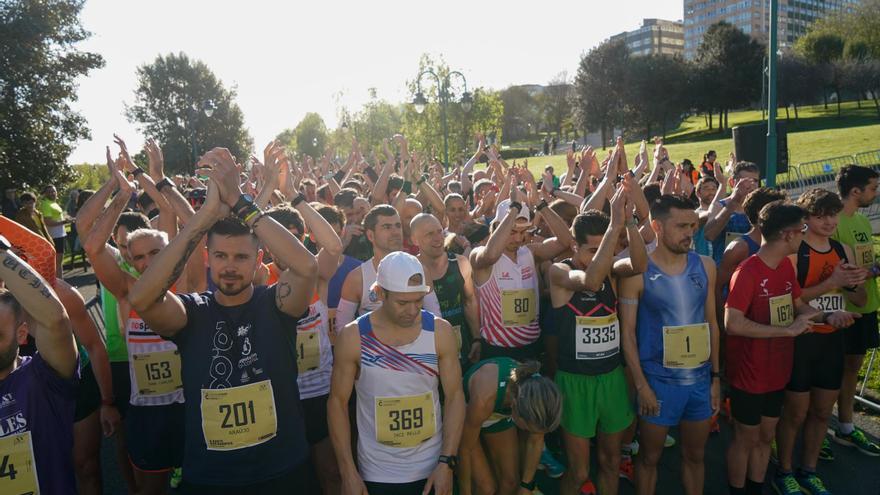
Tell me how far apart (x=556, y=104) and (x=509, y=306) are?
92.4 m

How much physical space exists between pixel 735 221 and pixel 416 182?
3813 mm

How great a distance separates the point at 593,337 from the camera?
13.3 ft

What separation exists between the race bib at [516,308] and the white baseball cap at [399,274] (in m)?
1.57

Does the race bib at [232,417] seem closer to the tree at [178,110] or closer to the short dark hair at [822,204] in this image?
the short dark hair at [822,204]

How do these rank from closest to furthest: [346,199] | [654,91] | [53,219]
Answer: [346,199], [53,219], [654,91]

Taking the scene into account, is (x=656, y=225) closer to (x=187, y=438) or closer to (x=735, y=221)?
(x=735, y=221)

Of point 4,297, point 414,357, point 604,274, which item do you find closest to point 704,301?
point 604,274

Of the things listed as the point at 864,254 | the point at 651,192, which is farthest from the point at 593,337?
the point at 651,192

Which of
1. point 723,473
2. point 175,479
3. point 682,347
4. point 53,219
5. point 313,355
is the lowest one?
point 723,473

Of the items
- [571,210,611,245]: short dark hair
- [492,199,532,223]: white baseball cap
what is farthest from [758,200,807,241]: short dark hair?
[492,199,532,223]: white baseball cap

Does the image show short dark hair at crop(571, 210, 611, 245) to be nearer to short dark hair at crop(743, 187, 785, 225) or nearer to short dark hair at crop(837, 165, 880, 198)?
short dark hair at crop(743, 187, 785, 225)

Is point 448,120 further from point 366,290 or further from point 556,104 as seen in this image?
point 556,104

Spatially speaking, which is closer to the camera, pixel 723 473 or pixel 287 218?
pixel 287 218

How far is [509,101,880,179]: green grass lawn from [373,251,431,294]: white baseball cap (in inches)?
1180
